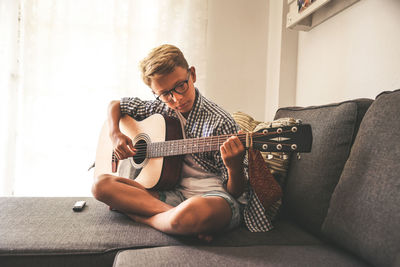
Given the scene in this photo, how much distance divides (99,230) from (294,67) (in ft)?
5.55

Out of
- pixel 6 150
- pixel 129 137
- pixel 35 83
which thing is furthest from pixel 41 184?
pixel 129 137

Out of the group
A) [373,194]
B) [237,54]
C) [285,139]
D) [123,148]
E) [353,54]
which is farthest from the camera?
[237,54]

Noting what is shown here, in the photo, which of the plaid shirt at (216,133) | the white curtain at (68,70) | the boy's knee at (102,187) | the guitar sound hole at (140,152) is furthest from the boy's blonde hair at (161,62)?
the white curtain at (68,70)

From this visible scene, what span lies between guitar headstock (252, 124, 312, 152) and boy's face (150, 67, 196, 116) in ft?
1.43

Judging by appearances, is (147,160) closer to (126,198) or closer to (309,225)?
(126,198)

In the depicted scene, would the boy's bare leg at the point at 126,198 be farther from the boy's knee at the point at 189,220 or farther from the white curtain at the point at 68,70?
the white curtain at the point at 68,70

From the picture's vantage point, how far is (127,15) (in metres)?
2.41

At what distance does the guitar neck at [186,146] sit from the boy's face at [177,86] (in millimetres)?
182

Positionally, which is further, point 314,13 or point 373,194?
point 314,13

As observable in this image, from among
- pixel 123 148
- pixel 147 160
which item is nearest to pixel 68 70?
pixel 123 148

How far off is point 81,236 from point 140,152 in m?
0.52

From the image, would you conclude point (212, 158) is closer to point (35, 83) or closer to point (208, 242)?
point (208, 242)

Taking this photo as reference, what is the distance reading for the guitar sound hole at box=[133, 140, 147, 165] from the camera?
1458mm

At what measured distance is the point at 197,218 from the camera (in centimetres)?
102
